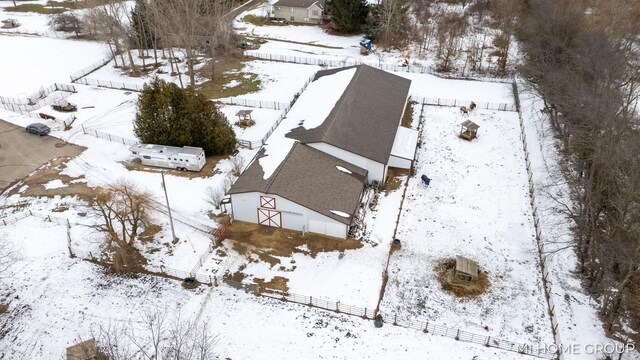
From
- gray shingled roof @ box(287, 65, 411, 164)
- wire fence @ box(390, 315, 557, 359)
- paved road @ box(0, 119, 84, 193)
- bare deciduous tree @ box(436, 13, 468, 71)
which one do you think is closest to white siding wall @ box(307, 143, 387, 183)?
gray shingled roof @ box(287, 65, 411, 164)

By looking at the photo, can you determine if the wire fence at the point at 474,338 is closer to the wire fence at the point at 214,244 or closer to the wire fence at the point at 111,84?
the wire fence at the point at 214,244

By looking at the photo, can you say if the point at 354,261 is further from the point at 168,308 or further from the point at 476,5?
the point at 476,5

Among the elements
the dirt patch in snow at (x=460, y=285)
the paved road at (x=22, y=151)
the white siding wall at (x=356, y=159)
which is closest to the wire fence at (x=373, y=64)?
the white siding wall at (x=356, y=159)

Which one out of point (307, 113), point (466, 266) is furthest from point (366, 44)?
point (466, 266)

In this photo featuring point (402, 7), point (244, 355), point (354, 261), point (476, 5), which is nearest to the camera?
point (244, 355)

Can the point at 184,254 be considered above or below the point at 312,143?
below

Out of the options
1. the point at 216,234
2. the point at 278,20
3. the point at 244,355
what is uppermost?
the point at 278,20

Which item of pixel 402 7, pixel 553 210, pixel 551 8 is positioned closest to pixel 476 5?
pixel 402 7
